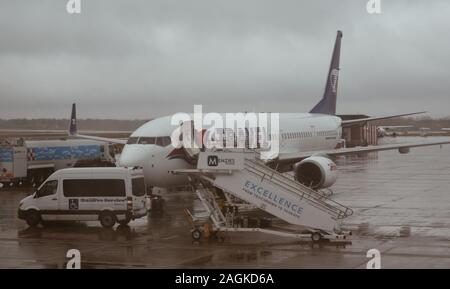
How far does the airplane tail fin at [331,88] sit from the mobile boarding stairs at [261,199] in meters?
21.7

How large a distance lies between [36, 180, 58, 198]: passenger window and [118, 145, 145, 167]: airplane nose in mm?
2698

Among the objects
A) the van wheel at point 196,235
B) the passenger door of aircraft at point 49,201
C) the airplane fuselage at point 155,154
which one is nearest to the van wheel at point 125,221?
the passenger door of aircraft at point 49,201

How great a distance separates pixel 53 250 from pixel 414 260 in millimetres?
9053

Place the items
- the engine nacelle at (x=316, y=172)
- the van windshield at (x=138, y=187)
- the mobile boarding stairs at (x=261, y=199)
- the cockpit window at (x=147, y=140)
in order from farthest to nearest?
the engine nacelle at (x=316, y=172) → the cockpit window at (x=147, y=140) → the van windshield at (x=138, y=187) → the mobile boarding stairs at (x=261, y=199)

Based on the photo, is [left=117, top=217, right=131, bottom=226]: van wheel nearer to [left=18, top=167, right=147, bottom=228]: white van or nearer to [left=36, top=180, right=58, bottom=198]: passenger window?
[left=18, top=167, right=147, bottom=228]: white van

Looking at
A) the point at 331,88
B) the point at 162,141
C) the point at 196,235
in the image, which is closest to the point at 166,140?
the point at 162,141

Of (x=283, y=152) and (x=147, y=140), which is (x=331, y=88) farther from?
(x=147, y=140)

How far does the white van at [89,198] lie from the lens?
2108cm

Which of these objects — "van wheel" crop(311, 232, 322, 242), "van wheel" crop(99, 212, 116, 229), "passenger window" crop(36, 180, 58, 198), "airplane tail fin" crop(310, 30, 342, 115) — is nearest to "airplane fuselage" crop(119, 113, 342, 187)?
"van wheel" crop(99, 212, 116, 229)

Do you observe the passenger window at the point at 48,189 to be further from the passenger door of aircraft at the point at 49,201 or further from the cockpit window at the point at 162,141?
the cockpit window at the point at 162,141

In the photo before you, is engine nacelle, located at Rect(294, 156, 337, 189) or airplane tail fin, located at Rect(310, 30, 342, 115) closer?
engine nacelle, located at Rect(294, 156, 337, 189)

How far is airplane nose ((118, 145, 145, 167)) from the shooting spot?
2331 cm

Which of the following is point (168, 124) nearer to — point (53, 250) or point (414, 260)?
point (53, 250)

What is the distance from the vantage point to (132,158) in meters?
23.5
